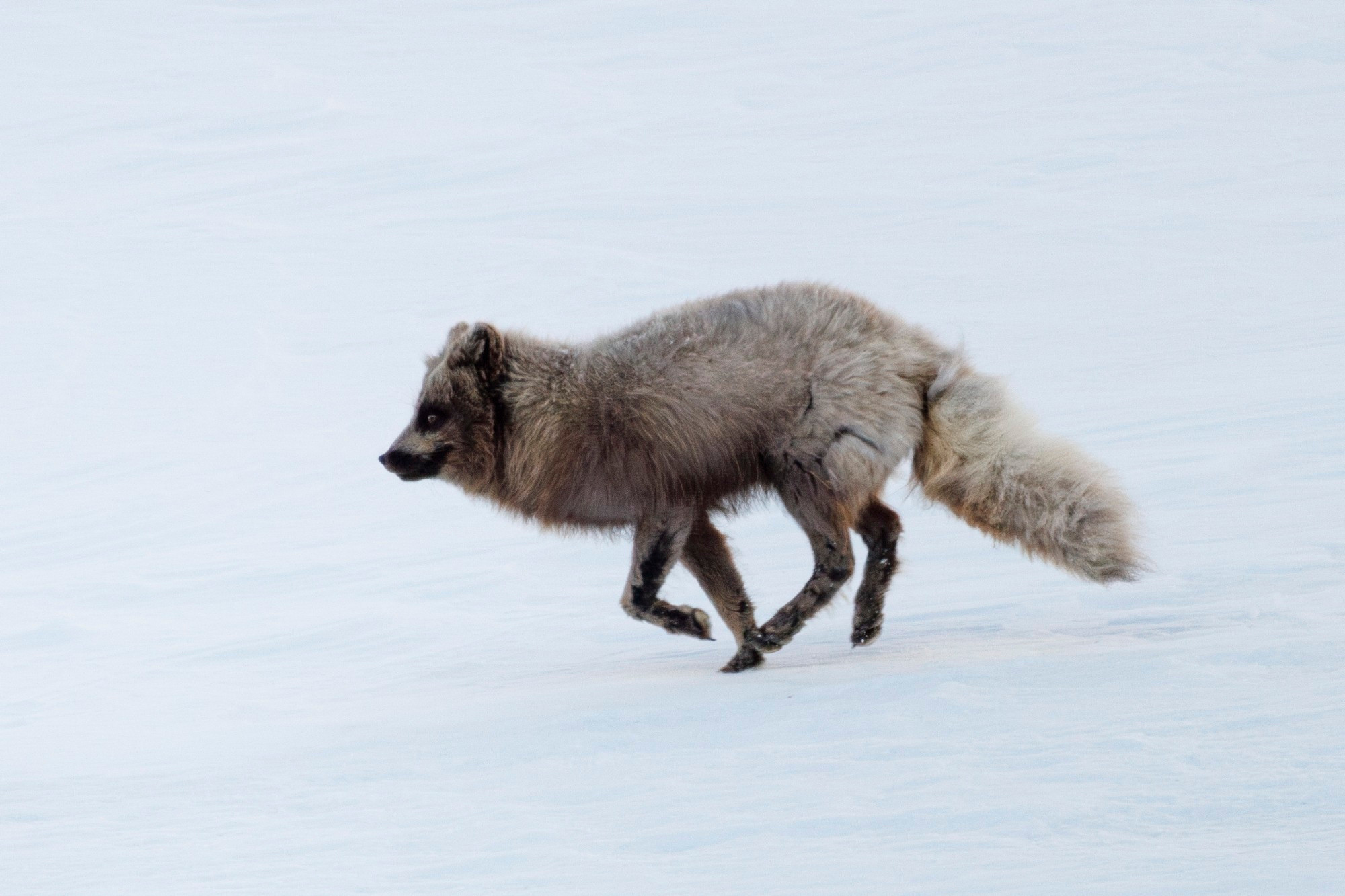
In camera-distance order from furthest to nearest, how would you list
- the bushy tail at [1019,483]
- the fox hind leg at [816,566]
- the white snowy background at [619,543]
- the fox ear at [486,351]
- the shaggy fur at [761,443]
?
1. the fox ear at [486,351]
2. the fox hind leg at [816,566]
3. the shaggy fur at [761,443]
4. the bushy tail at [1019,483]
5. the white snowy background at [619,543]

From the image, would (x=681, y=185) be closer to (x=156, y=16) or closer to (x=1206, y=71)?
(x=1206, y=71)

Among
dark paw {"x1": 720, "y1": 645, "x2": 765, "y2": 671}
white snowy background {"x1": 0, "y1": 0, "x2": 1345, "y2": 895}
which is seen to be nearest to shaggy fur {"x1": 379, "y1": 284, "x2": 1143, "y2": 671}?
dark paw {"x1": 720, "y1": 645, "x2": 765, "y2": 671}

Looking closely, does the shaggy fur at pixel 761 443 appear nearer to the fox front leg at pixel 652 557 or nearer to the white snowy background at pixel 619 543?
the fox front leg at pixel 652 557

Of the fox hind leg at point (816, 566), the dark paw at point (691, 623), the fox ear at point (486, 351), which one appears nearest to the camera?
the fox hind leg at point (816, 566)

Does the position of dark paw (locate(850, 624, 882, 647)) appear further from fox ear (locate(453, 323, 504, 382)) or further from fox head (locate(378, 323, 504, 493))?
fox ear (locate(453, 323, 504, 382))

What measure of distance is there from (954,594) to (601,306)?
732 centimetres

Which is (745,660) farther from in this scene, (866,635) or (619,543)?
(619,543)

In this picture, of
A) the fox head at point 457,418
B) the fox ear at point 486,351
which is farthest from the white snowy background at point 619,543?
the fox ear at point 486,351

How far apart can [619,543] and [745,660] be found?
366cm

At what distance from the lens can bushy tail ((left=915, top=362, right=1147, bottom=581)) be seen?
21.2 ft

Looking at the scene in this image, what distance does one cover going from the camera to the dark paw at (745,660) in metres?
6.78

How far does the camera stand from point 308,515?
11.3 m

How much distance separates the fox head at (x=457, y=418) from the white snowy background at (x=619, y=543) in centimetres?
93

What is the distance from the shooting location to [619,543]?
10391 millimetres
